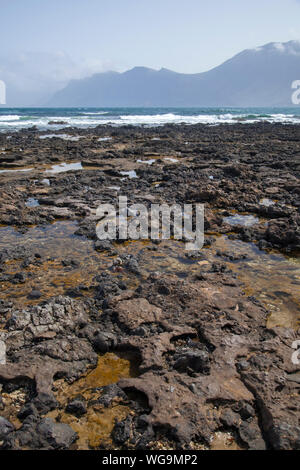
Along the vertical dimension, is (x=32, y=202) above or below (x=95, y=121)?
below

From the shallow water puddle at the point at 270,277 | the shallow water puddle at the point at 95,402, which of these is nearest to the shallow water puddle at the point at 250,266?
the shallow water puddle at the point at 270,277

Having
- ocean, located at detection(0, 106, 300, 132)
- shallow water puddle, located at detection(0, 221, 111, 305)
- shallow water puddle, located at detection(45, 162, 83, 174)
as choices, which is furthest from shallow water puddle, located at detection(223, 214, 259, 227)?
ocean, located at detection(0, 106, 300, 132)

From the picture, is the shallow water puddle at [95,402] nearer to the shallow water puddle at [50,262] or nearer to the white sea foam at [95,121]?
the shallow water puddle at [50,262]

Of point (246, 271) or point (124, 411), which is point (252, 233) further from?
point (124, 411)

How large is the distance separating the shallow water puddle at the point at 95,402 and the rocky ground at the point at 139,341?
0.04 ft

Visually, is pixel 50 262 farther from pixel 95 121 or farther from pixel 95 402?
pixel 95 121

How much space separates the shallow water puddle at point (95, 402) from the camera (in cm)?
315

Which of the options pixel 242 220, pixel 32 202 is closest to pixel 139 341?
pixel 242 220

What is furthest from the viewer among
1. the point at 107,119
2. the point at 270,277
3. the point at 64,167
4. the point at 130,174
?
the point at 107,119

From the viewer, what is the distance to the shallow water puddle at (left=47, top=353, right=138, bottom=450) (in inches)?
124

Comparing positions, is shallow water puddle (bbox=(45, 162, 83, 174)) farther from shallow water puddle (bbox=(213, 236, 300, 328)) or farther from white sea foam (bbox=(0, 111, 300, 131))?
white sea foam (bbox=(0, 111, 300, 131))

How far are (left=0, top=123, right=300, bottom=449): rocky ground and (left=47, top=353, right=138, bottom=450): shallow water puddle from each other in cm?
1

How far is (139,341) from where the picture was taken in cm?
430

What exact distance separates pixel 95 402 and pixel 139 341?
990 mm
